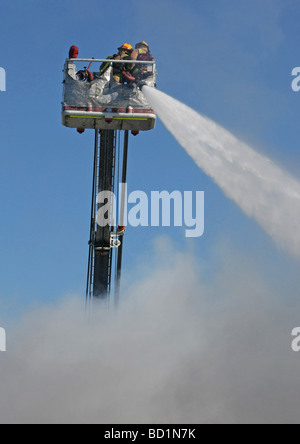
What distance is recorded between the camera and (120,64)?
75.7 feet

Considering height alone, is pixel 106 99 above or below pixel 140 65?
below

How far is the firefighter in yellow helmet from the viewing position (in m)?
23.1

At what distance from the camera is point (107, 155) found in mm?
25297

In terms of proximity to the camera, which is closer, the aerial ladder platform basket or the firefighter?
the aerial ladder platform basket

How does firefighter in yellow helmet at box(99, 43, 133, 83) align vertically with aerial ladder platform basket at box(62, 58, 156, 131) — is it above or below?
above

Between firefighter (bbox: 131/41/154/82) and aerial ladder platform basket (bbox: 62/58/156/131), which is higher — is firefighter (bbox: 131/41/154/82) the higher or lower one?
the higher one

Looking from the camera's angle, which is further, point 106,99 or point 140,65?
point 140,65

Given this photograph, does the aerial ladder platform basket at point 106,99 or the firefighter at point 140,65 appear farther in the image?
the firefighter at point 140,65

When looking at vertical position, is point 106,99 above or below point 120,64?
below

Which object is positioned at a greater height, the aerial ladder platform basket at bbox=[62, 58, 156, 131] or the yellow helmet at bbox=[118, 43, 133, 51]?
the yellow helmet at bbox=[118, 43, 133, 51]

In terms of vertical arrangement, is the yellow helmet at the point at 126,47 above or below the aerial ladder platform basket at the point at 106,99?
above

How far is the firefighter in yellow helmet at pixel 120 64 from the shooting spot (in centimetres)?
2308

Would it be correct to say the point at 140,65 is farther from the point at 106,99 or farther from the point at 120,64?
the point at 106,99

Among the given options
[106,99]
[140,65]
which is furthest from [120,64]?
[106,99]
